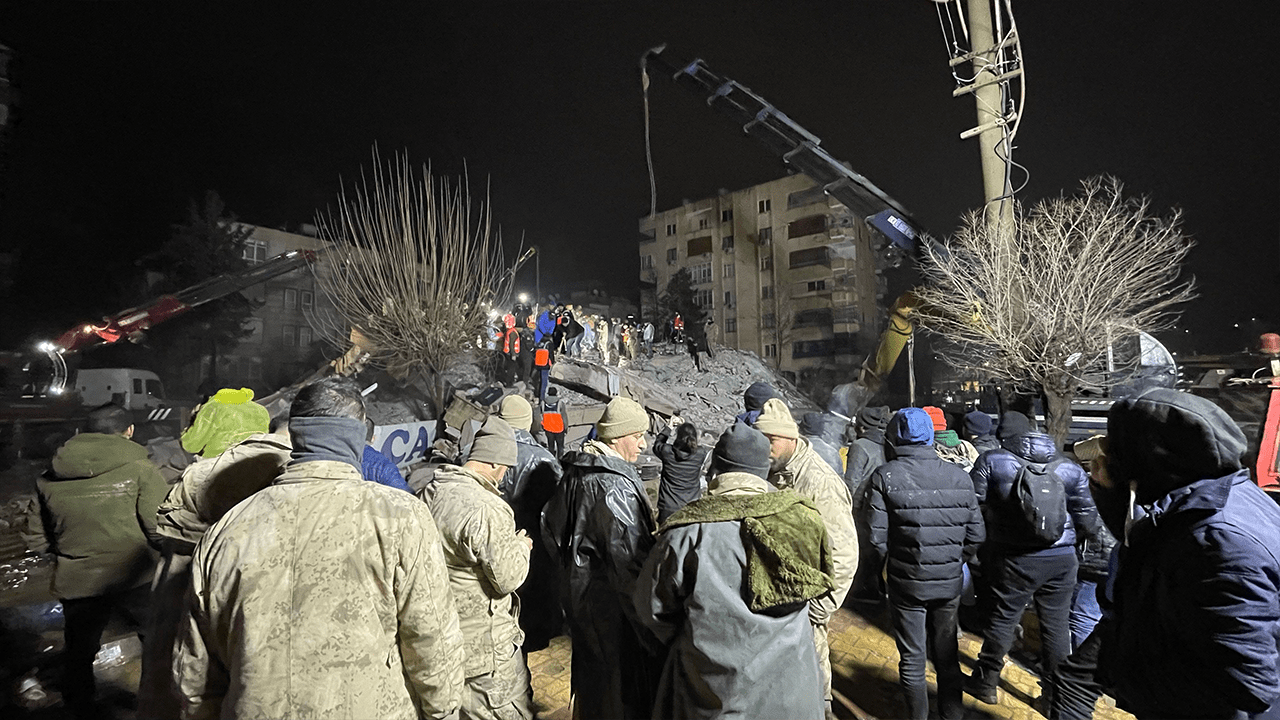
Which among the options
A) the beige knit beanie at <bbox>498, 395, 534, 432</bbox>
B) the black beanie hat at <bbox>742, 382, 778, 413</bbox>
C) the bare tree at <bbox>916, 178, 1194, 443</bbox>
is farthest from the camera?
the bare tree at <bbox>916, 178, 1194, 443</bbox>

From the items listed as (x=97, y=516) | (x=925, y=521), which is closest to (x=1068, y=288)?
(x=925, y=521)

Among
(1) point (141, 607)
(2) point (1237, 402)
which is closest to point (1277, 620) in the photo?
(1) point (141, 607)

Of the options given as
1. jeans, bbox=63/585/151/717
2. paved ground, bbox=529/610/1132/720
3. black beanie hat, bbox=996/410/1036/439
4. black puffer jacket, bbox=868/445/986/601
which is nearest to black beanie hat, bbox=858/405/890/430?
black beanie hat, bbox=996/410/1036/439

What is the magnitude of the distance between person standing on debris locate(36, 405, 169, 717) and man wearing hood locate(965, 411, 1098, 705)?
5404 mm

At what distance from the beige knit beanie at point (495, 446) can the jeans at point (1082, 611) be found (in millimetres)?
3995

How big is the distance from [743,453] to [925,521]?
1.81 meters

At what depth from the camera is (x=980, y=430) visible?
5.11m

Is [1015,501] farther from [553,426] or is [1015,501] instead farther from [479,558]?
[553,426]

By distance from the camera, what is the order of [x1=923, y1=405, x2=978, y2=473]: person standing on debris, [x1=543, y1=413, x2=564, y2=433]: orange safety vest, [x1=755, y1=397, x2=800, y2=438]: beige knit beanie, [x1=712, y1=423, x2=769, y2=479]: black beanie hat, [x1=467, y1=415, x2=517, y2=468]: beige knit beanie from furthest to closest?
1. [x1=543, y1=413, x2=564, y2=433]: orange safety vest
2. [x1=923, y1=405, x2=978, y2=473]: person standing on debris
3. [x1=755, y1=397, x2=800, y2=438]: beige knit beanie
4. [x1=467, y1=415, x2=517, y2=468]: beige knit beanie
5. [x1=712, y1=423, x2=769, y2=479]: black beanie hat

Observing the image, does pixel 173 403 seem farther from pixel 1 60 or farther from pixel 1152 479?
pixel 1152 479

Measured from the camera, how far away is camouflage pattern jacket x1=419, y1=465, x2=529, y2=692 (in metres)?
2.26

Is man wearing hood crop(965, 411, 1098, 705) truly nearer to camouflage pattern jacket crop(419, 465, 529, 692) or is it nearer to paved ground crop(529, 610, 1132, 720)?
paved ground crop(529, 610, 1132, 720)

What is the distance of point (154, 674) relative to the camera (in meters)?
1.90

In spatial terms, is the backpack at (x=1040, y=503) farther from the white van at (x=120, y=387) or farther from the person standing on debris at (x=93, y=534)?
the white van at (x=120, y=387)
